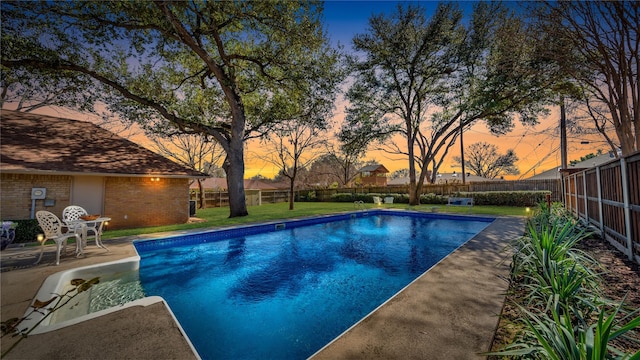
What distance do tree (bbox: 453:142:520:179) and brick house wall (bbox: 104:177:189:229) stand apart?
46200 mm

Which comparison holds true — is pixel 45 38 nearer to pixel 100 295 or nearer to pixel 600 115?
pixel 100 295

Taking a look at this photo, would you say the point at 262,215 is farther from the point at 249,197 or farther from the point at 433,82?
the point at 433,82

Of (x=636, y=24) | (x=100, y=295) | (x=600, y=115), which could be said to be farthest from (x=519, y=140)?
(x=100, y=295)

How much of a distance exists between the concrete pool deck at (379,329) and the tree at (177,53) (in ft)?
31.7

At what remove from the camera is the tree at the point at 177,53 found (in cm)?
911

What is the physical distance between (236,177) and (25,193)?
23.7 feet

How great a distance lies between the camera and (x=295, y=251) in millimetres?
7398

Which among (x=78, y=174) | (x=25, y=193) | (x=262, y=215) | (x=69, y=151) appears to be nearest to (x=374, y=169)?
(x=262, y=215)

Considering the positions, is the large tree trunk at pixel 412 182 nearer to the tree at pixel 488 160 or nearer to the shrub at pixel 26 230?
the shrub at pixel 26 230

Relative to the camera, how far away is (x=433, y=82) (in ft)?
56.0

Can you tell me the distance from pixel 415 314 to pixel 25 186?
12583 mm

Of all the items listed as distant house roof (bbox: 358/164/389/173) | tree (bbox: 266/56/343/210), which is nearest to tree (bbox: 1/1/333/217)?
tree (bbox: 266/56/343/210)

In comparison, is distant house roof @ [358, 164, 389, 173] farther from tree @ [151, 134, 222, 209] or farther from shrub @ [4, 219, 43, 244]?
shrub @ [4, 219, 43, 244]

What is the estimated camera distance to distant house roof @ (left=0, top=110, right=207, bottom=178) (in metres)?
8.88
